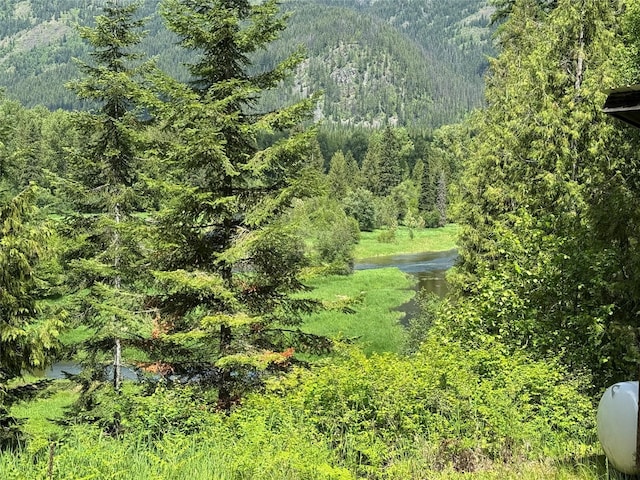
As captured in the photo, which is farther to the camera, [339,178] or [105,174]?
[339,178]

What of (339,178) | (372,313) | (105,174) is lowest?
(372,313)

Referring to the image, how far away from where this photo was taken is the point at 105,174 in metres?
13.1

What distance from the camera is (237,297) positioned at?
978 cm

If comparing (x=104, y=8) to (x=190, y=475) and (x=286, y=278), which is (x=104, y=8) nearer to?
(x=286, y=278)

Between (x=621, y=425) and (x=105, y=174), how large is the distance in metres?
11.6

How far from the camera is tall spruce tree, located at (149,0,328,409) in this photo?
948cm

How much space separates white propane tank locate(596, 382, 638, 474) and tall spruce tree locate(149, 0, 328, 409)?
568 cm

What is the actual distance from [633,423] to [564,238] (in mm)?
5072

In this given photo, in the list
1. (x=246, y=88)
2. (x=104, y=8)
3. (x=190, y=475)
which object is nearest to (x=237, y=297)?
(x=246, y=88)

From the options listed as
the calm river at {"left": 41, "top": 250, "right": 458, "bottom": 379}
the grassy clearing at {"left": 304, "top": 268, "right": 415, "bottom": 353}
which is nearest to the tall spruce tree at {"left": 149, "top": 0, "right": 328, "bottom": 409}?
the grassy clearing at {"left": 304, "top": 268, "right": 415, "bottom": 353}

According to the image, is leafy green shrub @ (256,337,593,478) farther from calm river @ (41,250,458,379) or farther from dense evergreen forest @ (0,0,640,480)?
calm river @ (41,250,458,379)

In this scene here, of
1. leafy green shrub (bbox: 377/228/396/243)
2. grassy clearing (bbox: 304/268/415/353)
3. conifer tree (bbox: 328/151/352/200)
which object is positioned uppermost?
conifer tree (bbox: 328/151/352/200)

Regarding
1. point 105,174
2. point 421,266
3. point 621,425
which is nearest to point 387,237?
point 421,266

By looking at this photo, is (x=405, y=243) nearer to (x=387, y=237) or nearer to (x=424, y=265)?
(x=387, y=237)
